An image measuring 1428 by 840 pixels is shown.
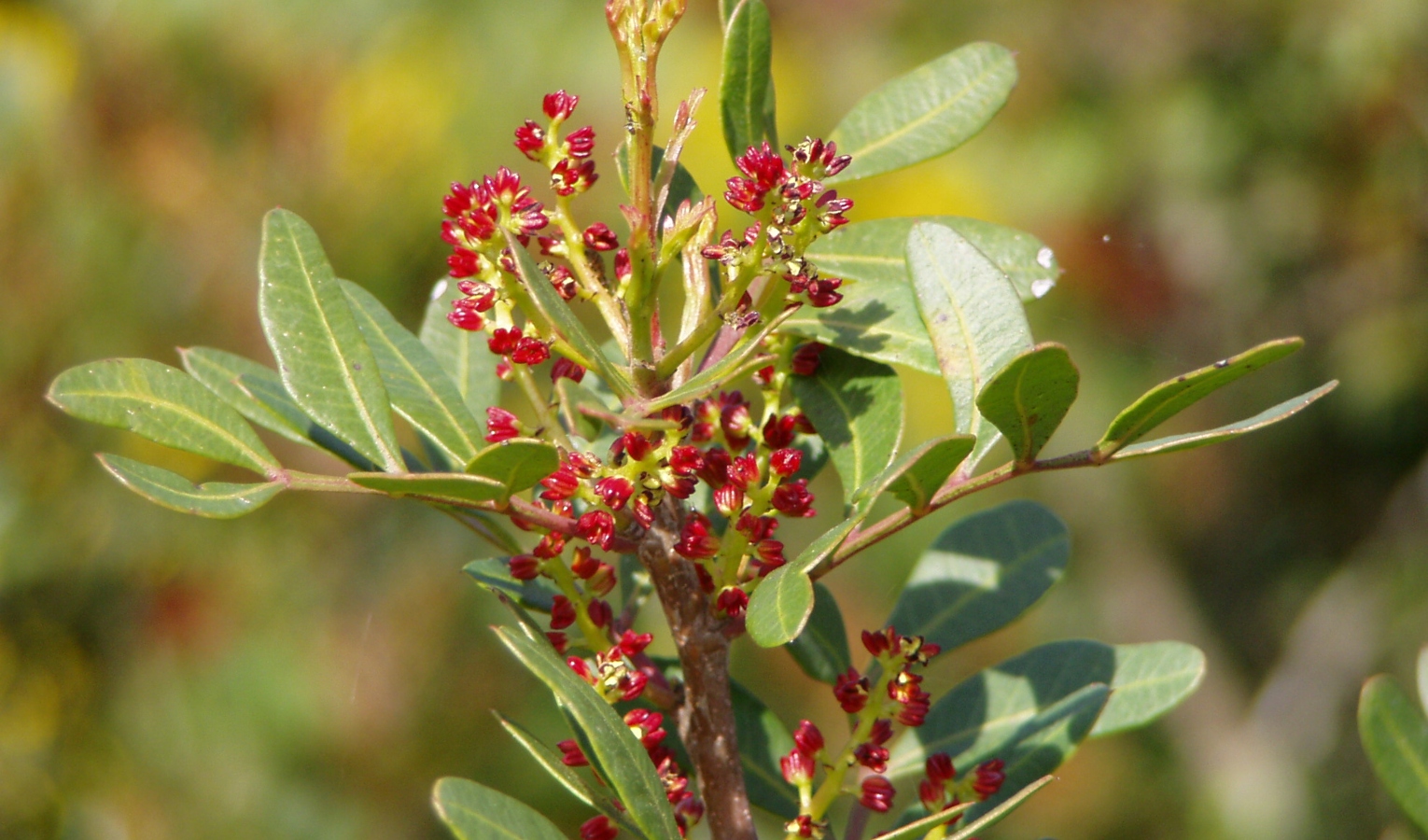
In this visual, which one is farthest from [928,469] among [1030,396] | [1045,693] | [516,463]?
[1045,693]

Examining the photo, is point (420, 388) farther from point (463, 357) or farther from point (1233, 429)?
point (1233, 429)

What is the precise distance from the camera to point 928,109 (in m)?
0.73

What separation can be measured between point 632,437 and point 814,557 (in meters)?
0.10

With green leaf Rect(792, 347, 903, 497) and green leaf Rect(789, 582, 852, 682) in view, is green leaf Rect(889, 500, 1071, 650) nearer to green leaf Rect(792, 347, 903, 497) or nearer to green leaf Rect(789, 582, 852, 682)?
green leaf Rect(789, 582, 852, 682)

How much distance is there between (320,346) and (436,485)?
137mm

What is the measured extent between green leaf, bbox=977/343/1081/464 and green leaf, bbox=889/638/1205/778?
23cm

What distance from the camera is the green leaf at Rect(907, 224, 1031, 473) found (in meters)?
0.58

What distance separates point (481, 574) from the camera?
24.8 inches

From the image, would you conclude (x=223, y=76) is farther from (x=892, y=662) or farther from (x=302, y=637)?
(x=892, y=662)

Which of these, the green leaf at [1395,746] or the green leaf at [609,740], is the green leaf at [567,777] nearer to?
the green leaf at [609,740]

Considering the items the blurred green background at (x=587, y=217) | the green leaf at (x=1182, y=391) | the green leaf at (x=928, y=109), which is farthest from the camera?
the blurred green background at (x=587, y=217)

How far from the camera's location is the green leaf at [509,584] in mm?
625

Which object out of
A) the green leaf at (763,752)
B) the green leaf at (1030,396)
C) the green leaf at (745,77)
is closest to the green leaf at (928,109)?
the green leaf at (745,77)

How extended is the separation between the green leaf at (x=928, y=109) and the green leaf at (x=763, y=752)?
0.34 m
